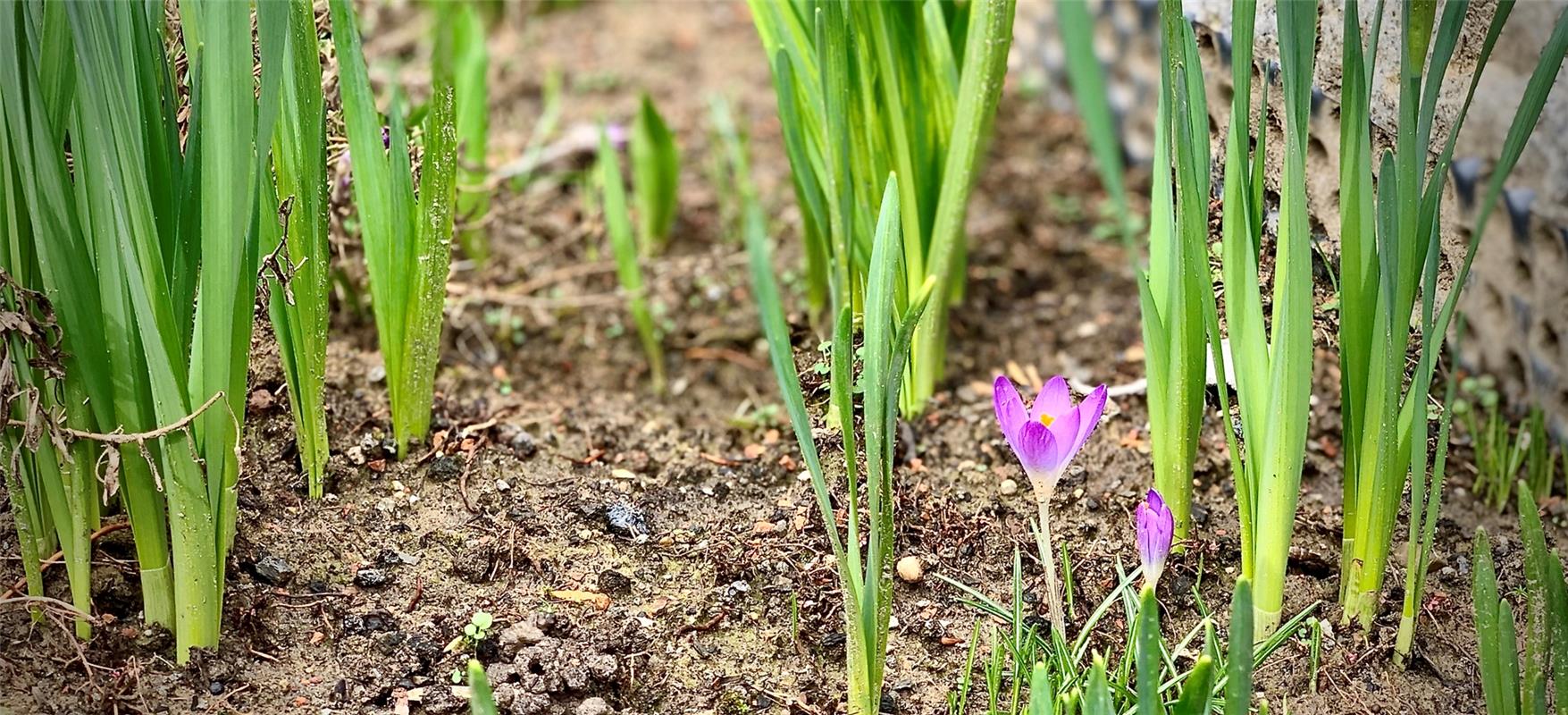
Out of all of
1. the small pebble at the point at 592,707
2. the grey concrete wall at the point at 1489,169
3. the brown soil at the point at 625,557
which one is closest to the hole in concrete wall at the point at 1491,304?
the grey concrete wall at the point at 1489,169

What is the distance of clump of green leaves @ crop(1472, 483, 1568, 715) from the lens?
1105 millimetres

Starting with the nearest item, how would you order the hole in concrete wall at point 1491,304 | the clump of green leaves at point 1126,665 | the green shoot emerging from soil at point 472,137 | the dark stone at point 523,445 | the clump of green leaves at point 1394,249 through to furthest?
the clump of green leaves at point 1126,665
the clump of green leaves at point 1394,249
the dark stone at point 523,445
the hole in concrete wall at point 1491,304
the green shoot emerging from soil at point 472,137

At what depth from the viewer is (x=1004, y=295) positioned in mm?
2338

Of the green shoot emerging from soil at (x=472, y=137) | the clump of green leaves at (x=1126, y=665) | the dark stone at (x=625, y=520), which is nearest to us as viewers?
the clump of green leaves at (x=1126, y=665)

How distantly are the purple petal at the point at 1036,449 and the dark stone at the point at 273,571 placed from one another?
77cm

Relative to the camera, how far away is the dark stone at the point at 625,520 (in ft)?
4.93

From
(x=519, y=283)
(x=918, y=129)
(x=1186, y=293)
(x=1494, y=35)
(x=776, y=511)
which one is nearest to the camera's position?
(x=1494, y=35)

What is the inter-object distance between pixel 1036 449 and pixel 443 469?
73 centimetres

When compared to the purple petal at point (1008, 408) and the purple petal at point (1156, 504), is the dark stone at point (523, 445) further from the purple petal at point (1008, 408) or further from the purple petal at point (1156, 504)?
the purple petal at point (1156, 504)

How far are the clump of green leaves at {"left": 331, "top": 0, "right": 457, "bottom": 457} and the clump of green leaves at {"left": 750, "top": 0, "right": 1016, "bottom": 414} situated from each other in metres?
0.38

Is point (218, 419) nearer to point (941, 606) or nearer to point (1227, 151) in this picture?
point (941, 606)

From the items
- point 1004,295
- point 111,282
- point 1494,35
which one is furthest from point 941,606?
point 1004,295

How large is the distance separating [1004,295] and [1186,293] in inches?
41.1

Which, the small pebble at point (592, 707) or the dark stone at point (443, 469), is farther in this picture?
the dark stone at point (443, 469)
